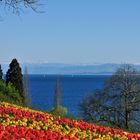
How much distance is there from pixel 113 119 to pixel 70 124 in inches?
2344

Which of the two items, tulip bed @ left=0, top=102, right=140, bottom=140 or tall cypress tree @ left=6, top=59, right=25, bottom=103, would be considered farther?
tall cypress tree @ left=6, top=59, right=25, bottom=103

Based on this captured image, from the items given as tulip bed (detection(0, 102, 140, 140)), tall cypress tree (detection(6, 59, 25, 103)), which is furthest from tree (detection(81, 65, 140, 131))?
tulip bed (detection(0, 102, 140, 140))

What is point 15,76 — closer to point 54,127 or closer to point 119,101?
point 119,101

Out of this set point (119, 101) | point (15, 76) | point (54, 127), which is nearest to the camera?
point (54, 127)

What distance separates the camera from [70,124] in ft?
56.8

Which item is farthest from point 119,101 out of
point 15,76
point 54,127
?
point 54,127

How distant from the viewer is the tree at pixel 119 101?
247 feet

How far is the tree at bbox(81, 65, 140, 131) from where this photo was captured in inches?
2959

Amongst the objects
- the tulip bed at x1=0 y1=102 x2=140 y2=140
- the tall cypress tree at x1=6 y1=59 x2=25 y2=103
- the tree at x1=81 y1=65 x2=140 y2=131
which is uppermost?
the tall cypress tree at x1=6 y1=59 x2=25 y2=103

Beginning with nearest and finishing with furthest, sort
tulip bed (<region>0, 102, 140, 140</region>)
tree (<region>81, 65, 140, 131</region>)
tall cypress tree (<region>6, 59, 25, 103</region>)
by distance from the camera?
tulip bed (<region>0, 102, 140, 140</region>) → tall cypress tree (<region>6, 59, 25, 103</region>) → tree (<region>81, 65, 140, 131</region>)

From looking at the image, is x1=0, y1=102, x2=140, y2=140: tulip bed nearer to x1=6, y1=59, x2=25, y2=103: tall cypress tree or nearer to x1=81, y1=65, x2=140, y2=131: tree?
x1=6, y1=59, x2=25, y2=103: tall cypress tree

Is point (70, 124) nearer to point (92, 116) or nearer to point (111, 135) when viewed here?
point (111, 135)

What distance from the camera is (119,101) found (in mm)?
76375

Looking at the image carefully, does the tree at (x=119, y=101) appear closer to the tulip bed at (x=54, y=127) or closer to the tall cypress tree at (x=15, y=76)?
the tall cypress tree at (x=15, y=76)
